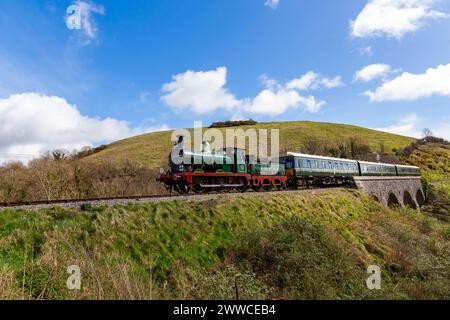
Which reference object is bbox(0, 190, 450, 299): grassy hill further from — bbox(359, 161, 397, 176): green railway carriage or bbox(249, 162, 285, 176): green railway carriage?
bbox(359, 161, 397, 176): green railway carriage

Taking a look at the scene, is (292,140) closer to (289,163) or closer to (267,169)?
(289,163)

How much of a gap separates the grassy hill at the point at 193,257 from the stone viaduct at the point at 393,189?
19.2 meters

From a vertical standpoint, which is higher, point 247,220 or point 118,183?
point 118,183

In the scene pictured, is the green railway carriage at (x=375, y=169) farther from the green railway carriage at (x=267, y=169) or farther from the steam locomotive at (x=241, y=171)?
the green railway carriage at (x=267, y=169)

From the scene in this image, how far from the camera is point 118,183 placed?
25188mm

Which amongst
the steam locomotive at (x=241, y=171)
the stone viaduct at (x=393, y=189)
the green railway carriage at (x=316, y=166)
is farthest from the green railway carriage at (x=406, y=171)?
the steam locomotive at (x=241, y=171)

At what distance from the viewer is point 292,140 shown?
74.8 meters

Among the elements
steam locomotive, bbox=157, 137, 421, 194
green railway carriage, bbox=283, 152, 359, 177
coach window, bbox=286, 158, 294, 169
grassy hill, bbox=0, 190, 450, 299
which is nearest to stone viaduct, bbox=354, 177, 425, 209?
green railway carriage, bbox=283, 152, 359, 177

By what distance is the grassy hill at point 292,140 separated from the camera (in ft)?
196

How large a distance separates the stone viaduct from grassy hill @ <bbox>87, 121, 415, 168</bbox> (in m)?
24.1

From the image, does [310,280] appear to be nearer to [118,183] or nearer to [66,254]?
[66,254]

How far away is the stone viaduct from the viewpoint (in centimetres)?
3303

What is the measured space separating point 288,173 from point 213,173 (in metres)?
9.98
